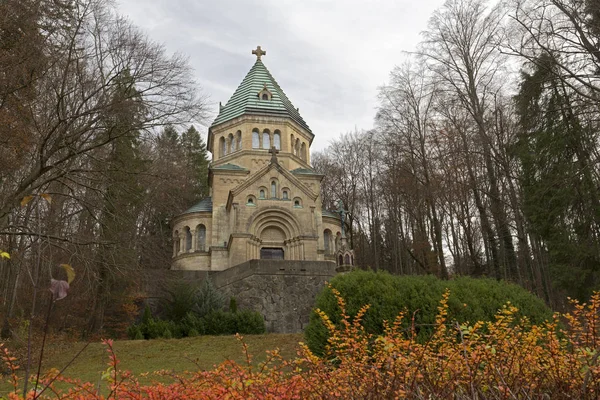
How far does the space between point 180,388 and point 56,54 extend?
27.1ft

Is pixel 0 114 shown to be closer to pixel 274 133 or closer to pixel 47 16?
pixel 47 16

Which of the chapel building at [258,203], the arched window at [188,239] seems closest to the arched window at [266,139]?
the chapel building at [258,203]

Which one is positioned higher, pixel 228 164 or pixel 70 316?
pixel 228 164

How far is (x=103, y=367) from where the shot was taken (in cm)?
1269

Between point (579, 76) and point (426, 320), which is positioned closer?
point (426, 320)

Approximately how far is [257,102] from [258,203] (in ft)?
29.4

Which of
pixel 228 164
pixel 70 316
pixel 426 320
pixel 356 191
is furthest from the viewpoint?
pixel 356 191

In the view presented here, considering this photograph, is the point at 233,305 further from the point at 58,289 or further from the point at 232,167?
the point at 58,289

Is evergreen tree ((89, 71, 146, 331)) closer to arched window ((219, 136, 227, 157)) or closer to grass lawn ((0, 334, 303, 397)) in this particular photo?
grass lawn ((0, 334, 303, 397))

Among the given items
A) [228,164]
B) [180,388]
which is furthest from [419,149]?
[180,388]

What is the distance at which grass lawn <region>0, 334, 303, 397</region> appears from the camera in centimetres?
1237

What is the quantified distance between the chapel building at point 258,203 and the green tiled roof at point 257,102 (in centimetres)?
7

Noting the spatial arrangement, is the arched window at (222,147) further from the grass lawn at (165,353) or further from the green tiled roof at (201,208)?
the grass lawn at (165,353)

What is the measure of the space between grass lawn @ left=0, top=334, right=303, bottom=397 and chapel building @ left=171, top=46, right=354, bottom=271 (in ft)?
28.6
